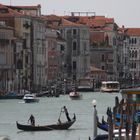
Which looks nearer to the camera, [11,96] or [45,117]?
[45,117]

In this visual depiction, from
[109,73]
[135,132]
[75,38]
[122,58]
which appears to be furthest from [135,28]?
[135,132]

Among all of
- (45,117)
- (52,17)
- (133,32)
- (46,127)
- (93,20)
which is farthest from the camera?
(133,32)

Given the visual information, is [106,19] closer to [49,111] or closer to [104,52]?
[104,52]

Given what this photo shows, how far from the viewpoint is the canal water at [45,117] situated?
72.0ft

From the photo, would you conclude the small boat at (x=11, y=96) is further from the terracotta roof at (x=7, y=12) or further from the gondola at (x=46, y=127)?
the gondola at (x=46, y=127)

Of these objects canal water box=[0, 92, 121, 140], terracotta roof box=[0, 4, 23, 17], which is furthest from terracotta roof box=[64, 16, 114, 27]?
canal water box=[0, 92, 121, 140]

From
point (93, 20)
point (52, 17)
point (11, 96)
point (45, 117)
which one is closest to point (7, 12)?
point (11, 96)


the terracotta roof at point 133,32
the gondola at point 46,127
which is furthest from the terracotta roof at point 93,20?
the gondola at point 46,127

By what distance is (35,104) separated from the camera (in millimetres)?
37562

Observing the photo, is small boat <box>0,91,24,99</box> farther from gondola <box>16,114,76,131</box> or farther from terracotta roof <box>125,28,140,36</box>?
terracotta roof <box>125,28,140,36</box>

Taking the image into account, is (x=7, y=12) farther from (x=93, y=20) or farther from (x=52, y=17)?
(x=93, y=20)

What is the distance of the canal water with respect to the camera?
21953 millimetres

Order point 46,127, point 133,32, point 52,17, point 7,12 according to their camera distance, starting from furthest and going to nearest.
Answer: point 133,32, point 52,17, point 7,12, point 46,127

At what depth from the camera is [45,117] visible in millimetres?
29297
